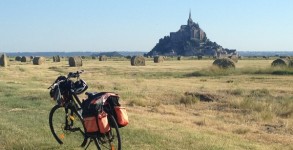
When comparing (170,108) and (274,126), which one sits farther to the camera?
(170,108)

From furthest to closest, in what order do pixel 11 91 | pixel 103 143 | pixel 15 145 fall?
1. pixel 11 91
2. pixel 15 145
3. pixel 103 143

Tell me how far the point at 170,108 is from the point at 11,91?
24.5 feet

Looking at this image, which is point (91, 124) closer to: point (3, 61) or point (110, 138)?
point (110, 138)

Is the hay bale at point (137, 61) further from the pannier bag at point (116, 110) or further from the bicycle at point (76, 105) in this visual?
the pannier bag at point (116, 110)

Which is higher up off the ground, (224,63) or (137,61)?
(224,63)

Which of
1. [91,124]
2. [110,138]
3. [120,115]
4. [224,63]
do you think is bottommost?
[224,63]

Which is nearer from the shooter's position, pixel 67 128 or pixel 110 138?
pixel 110 138

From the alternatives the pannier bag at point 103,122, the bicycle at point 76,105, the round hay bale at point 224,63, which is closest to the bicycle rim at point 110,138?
the bicycle at point 76,105

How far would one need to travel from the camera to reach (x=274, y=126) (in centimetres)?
1570

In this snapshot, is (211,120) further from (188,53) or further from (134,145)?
(188,53)

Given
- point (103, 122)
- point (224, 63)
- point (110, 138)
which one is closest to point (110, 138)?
point (110, 138)

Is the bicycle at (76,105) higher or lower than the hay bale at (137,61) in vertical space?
higher

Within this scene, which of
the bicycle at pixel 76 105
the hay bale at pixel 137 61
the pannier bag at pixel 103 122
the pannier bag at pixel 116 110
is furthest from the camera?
the hay bale at pixel 137 61

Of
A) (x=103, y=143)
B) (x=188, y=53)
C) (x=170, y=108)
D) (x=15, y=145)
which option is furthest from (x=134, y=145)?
(x=188, y=53)
